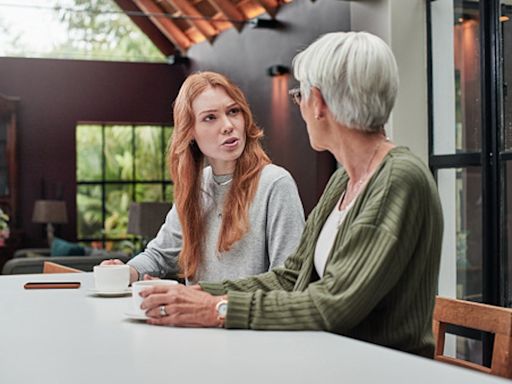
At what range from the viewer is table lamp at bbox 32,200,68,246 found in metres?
10.6

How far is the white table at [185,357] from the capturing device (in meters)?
1.11

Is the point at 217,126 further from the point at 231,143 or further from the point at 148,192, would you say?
the point at 148,192

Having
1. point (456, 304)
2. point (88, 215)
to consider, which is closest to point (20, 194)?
point (88, 215)

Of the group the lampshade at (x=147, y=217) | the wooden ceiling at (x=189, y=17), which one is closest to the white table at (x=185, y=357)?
the lampshade at (x=147, y=217)

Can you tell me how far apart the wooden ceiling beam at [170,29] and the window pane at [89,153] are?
1579 mm

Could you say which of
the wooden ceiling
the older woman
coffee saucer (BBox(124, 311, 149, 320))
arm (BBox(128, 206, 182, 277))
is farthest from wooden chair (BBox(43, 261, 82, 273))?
the wooden ceiling

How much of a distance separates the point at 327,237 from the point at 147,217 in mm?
6717

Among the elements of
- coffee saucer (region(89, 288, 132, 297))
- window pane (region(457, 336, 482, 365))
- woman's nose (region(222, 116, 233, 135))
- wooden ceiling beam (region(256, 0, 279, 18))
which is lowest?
window pane (region(457, 336, 482, 365))

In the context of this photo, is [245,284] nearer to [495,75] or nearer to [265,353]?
[265,353]

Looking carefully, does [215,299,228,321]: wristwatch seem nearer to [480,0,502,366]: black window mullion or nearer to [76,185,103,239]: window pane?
[480,0,502,366]: black window mullion

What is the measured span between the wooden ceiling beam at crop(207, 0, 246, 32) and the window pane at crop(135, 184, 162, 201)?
3300 millimetres

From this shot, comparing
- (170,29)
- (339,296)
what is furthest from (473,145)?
(170,29)

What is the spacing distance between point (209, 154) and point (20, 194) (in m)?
9.00

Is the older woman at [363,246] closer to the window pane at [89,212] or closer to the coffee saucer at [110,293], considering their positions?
the coffee saucer at [110,293]
